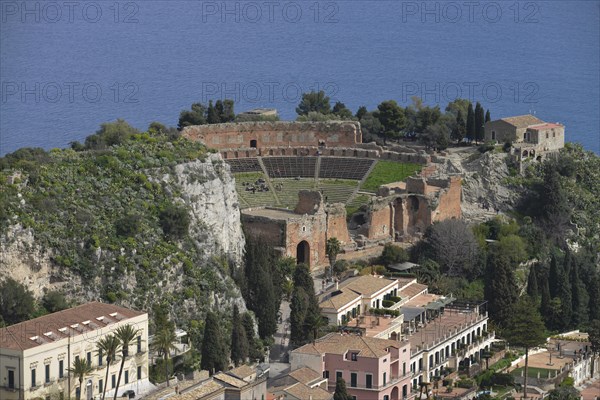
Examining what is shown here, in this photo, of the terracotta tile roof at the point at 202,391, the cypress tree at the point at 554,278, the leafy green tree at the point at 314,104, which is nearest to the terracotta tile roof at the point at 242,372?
the terracotta tile roof at the point at 202,391

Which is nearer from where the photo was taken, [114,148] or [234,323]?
[234,323]

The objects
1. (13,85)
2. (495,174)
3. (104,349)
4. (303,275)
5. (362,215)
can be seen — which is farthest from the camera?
(13,85)

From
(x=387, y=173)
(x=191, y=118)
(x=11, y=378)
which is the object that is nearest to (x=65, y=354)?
(x=11, y=378)

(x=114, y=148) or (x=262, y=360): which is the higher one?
(x=114, y=148)

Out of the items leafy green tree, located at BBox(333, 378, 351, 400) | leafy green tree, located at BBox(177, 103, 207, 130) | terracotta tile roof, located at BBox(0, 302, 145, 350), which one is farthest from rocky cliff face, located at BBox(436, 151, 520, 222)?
terracotta tile roof, located at BBox(0, 302, 145, 350)

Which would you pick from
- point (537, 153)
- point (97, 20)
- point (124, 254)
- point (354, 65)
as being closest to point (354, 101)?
point (354, 65)

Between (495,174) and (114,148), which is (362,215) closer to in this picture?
(495,174)

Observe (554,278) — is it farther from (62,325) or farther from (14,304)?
(62,325)
